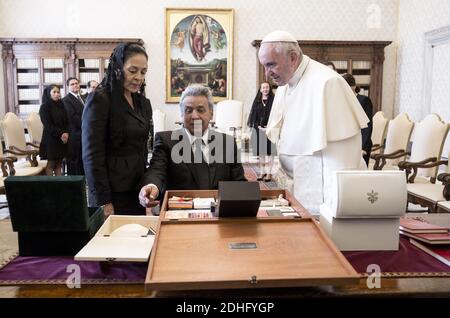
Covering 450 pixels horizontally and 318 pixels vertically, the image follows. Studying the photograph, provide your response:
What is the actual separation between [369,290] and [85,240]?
1074 mm

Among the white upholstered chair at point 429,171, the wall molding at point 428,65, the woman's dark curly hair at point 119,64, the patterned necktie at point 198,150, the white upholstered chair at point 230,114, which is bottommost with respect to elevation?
the white upholstered chair at point 429,171

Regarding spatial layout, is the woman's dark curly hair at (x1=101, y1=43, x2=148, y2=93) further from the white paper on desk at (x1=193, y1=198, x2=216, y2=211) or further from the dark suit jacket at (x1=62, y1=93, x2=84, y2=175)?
the dark suit jacket at (x1=62, y1=93, x2=84, y2=175)

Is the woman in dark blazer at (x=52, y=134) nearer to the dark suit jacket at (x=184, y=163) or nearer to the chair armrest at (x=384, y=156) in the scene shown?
the dark suit jacket at (x=184, y=163)

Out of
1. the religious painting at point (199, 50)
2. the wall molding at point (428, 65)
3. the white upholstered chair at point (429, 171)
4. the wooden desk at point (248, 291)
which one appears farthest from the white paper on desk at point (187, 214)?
the religious painting at point (199, 50)

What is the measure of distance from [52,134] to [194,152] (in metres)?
4.36

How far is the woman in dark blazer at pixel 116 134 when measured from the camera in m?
2.46

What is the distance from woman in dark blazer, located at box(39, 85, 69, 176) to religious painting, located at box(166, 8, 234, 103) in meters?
3.82

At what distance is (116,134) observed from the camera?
250 cm

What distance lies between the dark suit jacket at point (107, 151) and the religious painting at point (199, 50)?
291 inches

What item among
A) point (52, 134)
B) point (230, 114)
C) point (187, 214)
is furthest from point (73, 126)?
point (187, 214)

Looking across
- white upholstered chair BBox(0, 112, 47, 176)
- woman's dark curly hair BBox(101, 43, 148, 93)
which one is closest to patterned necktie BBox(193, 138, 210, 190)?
woman's dark curly hair BBox(101, 43, 148, 93)

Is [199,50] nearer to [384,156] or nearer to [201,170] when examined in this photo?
[384,156]

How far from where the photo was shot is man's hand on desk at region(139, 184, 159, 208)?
2086mm

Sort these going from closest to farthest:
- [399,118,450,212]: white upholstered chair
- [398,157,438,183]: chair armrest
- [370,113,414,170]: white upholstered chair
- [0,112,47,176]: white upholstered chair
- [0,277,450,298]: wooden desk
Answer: [0,277,450,298]: wooden desk < [399,118,450,212]: white upholstered chair < [398,157,438,183]: chair armrest < [370,113,414,170]: white upholstered chair < [0,112,47,176]: white upholstered chair
